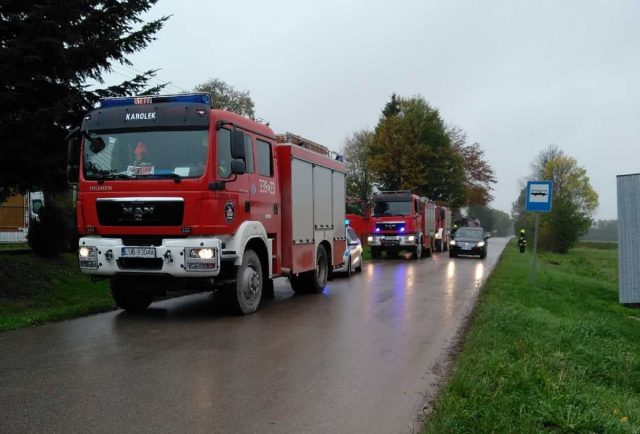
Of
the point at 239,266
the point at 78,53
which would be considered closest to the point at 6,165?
the point at 78,53

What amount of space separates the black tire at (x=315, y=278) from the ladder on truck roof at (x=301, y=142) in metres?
2.19

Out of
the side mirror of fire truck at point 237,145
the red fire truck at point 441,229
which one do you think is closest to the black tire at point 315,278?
the side mirror of fire truck at point 237,145

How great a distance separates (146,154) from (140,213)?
2.92ft

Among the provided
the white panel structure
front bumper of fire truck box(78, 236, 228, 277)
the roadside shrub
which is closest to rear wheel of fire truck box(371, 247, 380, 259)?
the white panel structure

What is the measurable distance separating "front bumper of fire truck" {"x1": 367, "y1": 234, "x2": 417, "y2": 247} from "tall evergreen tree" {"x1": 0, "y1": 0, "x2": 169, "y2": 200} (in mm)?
16565

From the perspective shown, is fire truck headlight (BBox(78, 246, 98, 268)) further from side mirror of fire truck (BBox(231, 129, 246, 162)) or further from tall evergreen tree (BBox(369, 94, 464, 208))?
tall evergreen tree (BBox(369, 94, 464, 208))

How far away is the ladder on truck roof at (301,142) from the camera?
1115 centimetres

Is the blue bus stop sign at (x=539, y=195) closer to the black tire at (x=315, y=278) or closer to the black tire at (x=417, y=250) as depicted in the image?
the black tire at (x=315, y=278)

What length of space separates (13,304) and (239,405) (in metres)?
8.31

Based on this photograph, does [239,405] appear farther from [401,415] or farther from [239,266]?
[239,266]

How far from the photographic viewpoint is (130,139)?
8.65m

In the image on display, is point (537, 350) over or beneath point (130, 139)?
beneath

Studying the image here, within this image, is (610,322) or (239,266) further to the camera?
(610,322)

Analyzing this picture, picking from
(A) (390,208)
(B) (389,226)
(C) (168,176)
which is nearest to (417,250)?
(B) (389,226)
